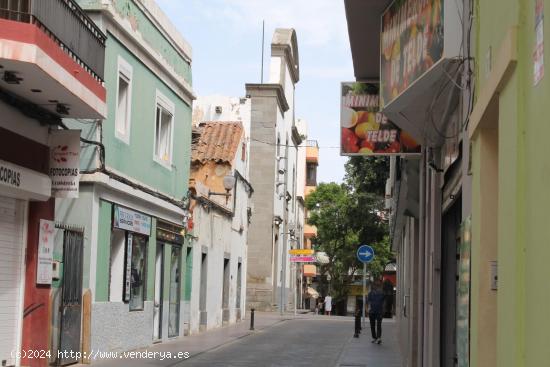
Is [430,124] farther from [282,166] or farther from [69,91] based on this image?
[282,166]

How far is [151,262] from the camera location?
21.1 metres

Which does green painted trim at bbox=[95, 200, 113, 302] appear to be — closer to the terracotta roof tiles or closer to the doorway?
the doorway

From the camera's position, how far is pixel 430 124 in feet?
33.8

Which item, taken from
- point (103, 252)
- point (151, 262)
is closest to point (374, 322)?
point (151, 262)

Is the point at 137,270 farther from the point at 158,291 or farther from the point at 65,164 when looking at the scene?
the point at 65,164

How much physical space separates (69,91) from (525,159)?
10.0m

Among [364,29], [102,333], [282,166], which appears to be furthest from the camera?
[282,166]

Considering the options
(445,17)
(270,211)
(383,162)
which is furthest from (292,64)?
(445,17)

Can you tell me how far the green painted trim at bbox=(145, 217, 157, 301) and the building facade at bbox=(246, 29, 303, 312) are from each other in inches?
934

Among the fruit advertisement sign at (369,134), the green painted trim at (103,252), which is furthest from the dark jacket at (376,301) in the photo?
the fruit advertisement sign at (369,134)

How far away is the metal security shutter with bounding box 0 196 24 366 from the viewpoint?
1384 centimetres

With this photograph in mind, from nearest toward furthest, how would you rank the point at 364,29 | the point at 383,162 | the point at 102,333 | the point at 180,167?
the point at 364,29
the point at 102,333
the point at 180,167
the point at 383,162

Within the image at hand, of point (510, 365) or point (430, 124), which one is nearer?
point (510, 365)

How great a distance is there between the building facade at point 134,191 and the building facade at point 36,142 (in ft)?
2.74
